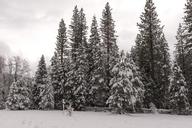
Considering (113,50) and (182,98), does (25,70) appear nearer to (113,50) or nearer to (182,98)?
(113,50)

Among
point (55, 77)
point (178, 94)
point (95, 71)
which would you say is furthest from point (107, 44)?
point (178, 94)

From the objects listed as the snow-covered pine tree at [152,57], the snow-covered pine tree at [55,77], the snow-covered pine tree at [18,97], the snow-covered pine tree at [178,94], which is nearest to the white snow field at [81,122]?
the snow-covered pine tree at [178,94]

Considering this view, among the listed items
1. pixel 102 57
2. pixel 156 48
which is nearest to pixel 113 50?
pixel 102 57

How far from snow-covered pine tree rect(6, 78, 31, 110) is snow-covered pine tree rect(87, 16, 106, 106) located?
10.0 meters

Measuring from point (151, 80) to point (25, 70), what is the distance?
97.6 ft

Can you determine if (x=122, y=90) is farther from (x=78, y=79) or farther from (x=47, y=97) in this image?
(x=47, y=97)

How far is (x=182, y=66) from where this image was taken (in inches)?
1794

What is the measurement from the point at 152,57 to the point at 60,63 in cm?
1665

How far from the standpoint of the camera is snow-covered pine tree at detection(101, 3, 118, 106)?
3972cm

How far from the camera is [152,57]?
40.0 m

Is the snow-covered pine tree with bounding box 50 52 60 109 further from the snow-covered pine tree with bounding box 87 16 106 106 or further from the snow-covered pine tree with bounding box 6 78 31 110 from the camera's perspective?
the snow-covered pine tree with bounding box 87 16 106 106

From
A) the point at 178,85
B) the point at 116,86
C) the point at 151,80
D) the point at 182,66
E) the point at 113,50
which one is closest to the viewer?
the point at 116,86

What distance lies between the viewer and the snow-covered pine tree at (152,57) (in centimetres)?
3903

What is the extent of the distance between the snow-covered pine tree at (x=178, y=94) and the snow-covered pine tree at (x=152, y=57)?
4998 mm
